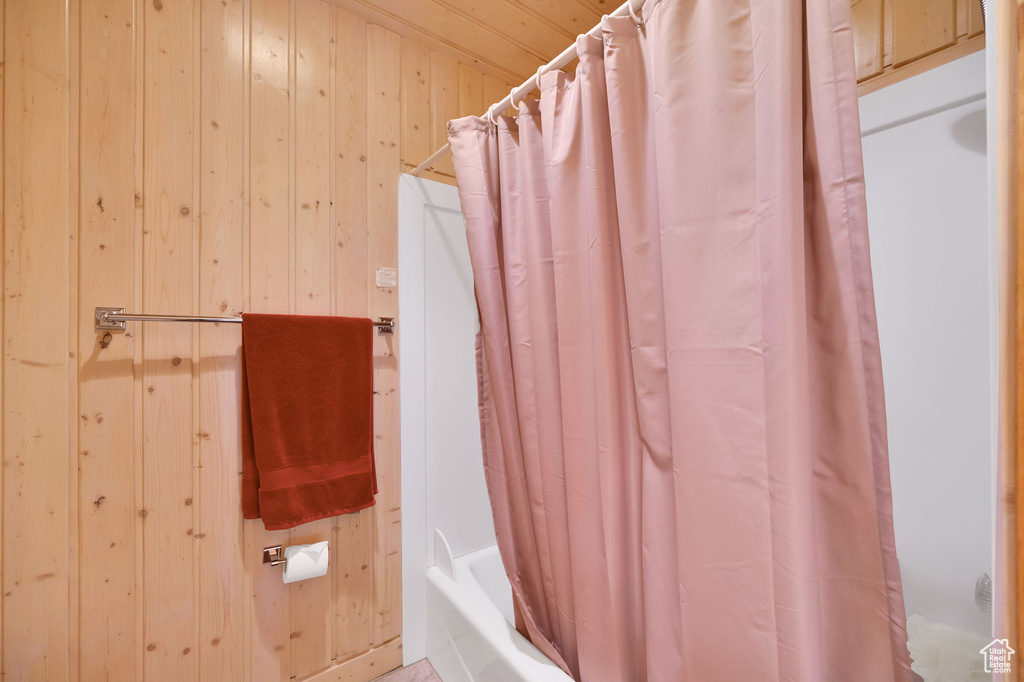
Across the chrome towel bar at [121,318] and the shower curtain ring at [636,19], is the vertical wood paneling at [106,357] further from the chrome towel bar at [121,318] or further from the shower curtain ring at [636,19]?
the shower curtain ring at [636,19]

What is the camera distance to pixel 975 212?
3.51 feet

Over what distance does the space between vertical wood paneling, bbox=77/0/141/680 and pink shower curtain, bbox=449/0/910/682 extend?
109cm

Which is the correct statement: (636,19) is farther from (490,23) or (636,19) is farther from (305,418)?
(305,418)

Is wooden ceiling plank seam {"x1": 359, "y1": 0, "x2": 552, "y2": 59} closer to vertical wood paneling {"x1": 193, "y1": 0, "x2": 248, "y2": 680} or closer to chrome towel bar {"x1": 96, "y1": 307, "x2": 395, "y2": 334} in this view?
vertical wood paneling {"x1": 193, "y1": 0, "x2": 248, "y2": 680}

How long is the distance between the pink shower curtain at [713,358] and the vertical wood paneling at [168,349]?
1.00 m

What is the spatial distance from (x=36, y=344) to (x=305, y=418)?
0.62 m

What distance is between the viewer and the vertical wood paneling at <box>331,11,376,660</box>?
A: 1.40 m

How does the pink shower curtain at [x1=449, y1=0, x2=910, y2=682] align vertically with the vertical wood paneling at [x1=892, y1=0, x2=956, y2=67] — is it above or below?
below

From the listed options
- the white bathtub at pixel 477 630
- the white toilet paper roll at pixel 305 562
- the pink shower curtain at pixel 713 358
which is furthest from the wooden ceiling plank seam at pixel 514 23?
the white bathtub at pixel 477 630

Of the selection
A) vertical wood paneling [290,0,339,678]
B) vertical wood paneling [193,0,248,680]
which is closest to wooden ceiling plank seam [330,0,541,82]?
vertical wood paneling [290,0,339,678]

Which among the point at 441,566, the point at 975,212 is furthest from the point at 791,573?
the point at 441,566

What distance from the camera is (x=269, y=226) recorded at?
1.30 m

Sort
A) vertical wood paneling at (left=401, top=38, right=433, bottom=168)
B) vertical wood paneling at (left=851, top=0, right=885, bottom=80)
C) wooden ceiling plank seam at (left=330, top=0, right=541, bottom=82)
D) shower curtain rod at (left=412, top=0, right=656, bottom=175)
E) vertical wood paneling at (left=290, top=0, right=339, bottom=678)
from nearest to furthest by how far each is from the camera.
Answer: shower curtain rod at (left=412, top=0, right=656, bottom=175) < vertical wood paneling at (left=851, top=0, right=885, bottom=80) < vertical wood paneling at (left=290, top=0, right=339, bottom=678) < wooden ceiling plank seam at (left=330, top=0, right=541, bottom=82) < vertical wood paneling at (left=401, top=38, right=433, bottom=168)

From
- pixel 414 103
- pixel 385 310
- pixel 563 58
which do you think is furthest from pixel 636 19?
pixel 385 310
